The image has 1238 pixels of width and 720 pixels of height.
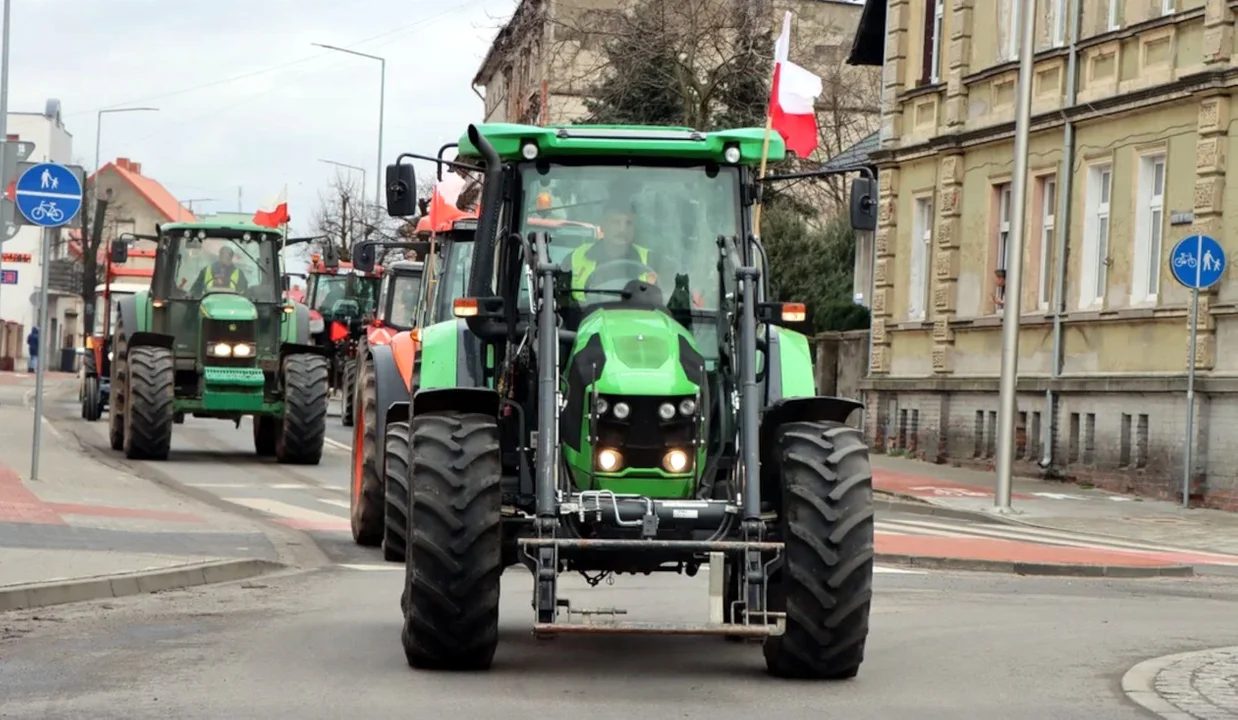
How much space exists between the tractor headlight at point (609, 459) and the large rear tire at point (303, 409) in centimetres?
1625

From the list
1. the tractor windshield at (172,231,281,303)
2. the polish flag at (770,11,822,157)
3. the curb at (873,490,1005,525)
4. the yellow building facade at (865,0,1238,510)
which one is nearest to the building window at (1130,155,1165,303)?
the yellow building facade at (865,0,1238,510)

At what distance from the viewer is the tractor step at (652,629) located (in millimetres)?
9055

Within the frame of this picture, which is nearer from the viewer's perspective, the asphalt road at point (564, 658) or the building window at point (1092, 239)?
the asphalt road at point (564, 658)

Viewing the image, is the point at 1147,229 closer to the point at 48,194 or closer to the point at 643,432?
the point at 48,194

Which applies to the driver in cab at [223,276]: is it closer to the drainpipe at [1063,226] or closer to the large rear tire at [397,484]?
the drainpipe at [1063,226]

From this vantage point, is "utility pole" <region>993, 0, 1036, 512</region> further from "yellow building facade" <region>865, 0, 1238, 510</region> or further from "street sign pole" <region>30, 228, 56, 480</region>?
"street sign pole" <region>30, 228, 56, 480</region>

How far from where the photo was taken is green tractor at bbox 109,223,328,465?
84.9ft

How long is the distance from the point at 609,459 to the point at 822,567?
1048 mm

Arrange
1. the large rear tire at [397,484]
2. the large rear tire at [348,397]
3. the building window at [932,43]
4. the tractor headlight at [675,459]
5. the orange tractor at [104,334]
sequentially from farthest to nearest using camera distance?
1. the large rear tire at [348,397]
2. the building window at [932,43]
3. the orange tractor at [104,334]
4. the large rear tire at [397,484]
5. the tractor headlight at [675,459]

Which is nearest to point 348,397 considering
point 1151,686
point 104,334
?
point 104,334

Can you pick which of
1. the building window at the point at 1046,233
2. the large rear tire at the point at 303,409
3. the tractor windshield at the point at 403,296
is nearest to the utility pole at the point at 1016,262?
the building window at the point at 1046,233

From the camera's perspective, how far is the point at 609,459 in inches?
384

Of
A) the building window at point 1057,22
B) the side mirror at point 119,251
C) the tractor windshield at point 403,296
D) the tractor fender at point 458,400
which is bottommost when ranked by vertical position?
the tractor fender at point 458,400

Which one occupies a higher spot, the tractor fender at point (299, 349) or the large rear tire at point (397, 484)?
the tractor fender at point (299, 349)
